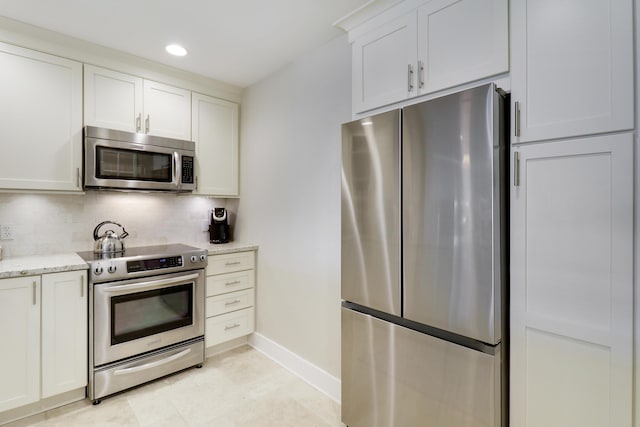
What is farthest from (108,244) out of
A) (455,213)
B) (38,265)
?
(455,213)

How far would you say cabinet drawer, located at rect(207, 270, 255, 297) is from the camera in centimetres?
281

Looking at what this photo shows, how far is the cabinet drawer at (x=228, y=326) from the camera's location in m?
2.79

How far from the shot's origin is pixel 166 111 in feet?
9.23

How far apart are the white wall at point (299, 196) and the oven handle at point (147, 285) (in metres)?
0.72

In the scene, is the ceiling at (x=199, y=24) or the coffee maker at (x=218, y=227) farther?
the coffee maker at (x=218, y=227)

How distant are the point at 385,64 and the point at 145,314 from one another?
2.39m

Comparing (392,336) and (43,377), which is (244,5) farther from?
(43,377)

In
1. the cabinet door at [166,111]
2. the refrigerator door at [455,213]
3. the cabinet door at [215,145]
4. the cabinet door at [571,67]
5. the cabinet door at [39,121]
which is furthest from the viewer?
the cabinet door at [215,145]

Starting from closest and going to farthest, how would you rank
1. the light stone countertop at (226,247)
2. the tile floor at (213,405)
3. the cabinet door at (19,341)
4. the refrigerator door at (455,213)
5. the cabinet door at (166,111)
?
the refrigerator door at (455,213) → the cabinet door at (19,341) → the tile floor at (213,405) → the cabinet door at (166,111) → the light stone countertop at (226,247)

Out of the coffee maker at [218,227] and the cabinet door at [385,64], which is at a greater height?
the cabinet door at [385,64]

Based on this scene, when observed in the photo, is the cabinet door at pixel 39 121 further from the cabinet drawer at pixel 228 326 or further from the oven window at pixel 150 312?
the cabinet drawer at pixel 228 326

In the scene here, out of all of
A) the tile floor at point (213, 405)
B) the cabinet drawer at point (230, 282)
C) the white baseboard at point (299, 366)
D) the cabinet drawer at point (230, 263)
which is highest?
the cabinet drawer at point (230, 263)

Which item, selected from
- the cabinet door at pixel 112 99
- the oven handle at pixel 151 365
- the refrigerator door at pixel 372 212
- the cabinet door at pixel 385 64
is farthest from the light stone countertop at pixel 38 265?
the cabinet door at pixel 385 64

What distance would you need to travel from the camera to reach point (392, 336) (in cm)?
165
